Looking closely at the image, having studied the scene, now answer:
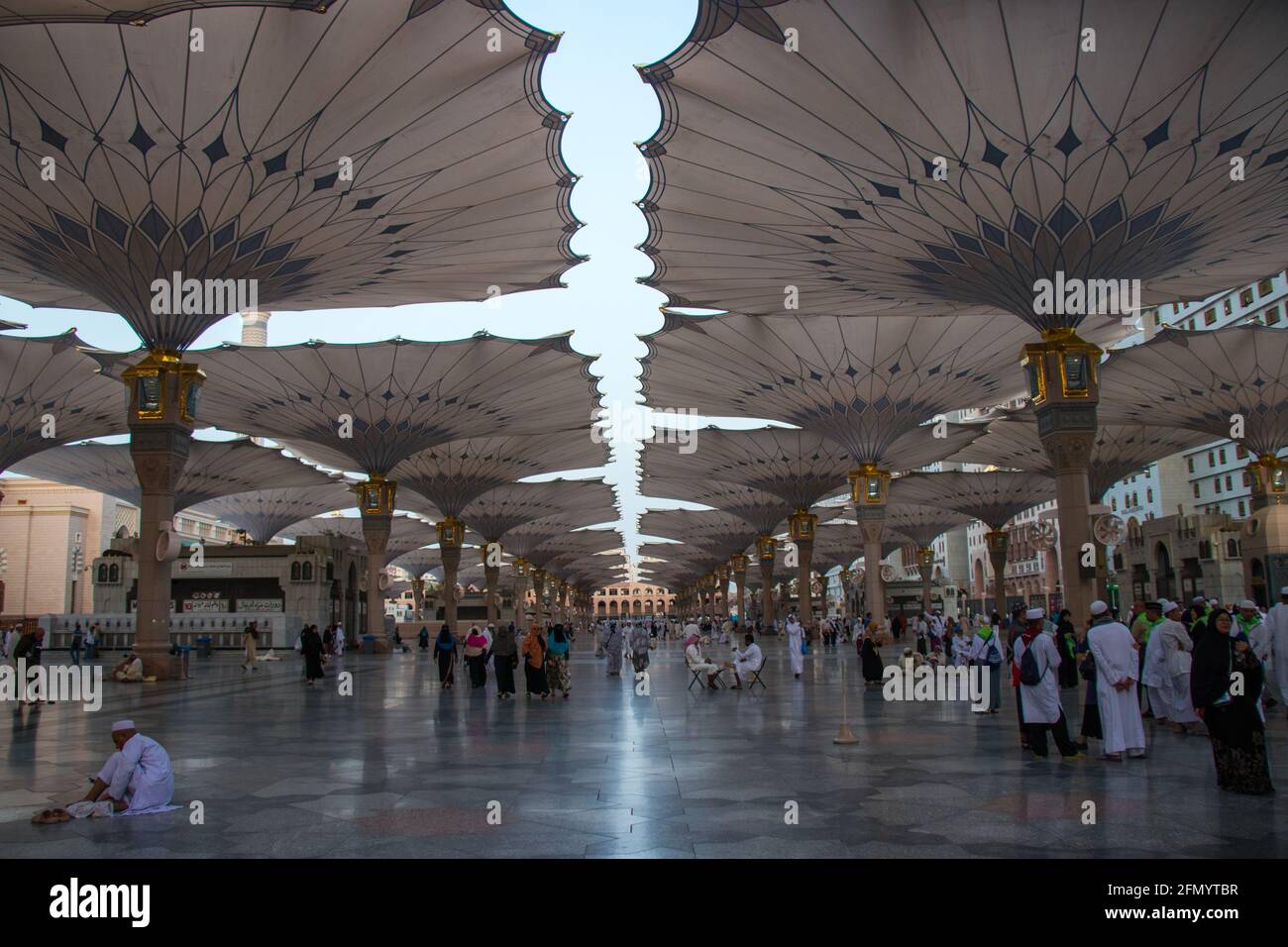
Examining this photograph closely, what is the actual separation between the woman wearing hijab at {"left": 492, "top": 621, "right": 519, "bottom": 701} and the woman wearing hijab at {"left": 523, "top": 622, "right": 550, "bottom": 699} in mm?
326

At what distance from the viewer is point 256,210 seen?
15.9m

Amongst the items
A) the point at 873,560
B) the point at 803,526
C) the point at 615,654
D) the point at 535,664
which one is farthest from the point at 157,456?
the point at 803,526

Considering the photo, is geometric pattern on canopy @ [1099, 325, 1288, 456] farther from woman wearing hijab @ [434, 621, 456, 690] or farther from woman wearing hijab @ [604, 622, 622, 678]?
woman wearing hijab @ [434, 621, 456, 690]

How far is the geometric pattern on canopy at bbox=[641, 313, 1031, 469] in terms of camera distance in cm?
2594

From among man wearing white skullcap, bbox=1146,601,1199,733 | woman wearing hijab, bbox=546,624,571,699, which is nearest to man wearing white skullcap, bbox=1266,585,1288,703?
man wearing white skullcap, bbox=1146,601,1199,733

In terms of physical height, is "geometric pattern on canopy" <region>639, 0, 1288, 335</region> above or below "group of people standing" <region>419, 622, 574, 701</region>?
above

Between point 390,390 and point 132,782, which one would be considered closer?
point 132,782

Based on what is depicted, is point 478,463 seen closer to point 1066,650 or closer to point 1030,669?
point 1066,650

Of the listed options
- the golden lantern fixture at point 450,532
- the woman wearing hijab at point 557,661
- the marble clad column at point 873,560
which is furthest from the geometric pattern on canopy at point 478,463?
the woman wearing hijab at point 557,661

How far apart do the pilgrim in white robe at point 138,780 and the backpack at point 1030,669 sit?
714cm

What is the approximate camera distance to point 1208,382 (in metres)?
28.7

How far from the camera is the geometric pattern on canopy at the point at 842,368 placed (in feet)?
85.1

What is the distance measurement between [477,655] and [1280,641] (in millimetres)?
12336

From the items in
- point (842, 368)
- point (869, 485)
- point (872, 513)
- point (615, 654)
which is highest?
point (842, 368)
